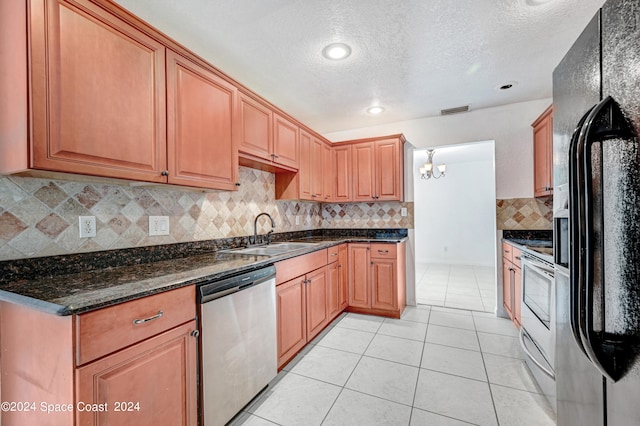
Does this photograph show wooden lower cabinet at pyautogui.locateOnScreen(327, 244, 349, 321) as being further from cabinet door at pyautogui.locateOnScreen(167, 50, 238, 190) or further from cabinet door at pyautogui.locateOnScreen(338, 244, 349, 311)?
cabinet door at pyautogui.locateOnScreen(167, 50, 238, 190)

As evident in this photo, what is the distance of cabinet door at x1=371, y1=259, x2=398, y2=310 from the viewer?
306 cm

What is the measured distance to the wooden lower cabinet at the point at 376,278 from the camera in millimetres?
3068

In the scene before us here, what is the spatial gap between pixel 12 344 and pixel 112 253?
558 millimetres

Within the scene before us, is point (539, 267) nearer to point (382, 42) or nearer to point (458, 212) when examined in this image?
point (382, 42)

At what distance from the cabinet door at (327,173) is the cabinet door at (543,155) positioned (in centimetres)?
230

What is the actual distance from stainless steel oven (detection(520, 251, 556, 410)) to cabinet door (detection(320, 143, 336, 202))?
2.17m

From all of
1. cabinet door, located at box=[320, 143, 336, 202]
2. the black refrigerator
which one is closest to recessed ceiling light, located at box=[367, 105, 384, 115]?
cabinet door, located at box=[320, 143, 336, 202]

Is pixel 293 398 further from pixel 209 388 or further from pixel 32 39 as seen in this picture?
pixel 32 39

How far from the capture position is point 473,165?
599 cm

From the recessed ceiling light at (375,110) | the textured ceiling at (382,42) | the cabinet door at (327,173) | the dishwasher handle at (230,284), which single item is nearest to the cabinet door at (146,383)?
the dishwasher handle at (230,284)

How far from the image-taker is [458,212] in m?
6.20

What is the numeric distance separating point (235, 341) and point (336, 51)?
2.15 meters

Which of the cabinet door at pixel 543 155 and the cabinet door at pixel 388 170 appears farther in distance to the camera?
the cabinet door at pixel 388 170

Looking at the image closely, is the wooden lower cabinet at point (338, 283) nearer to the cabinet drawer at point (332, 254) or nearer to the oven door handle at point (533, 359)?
the cabinet drawer at point (332, 254)
